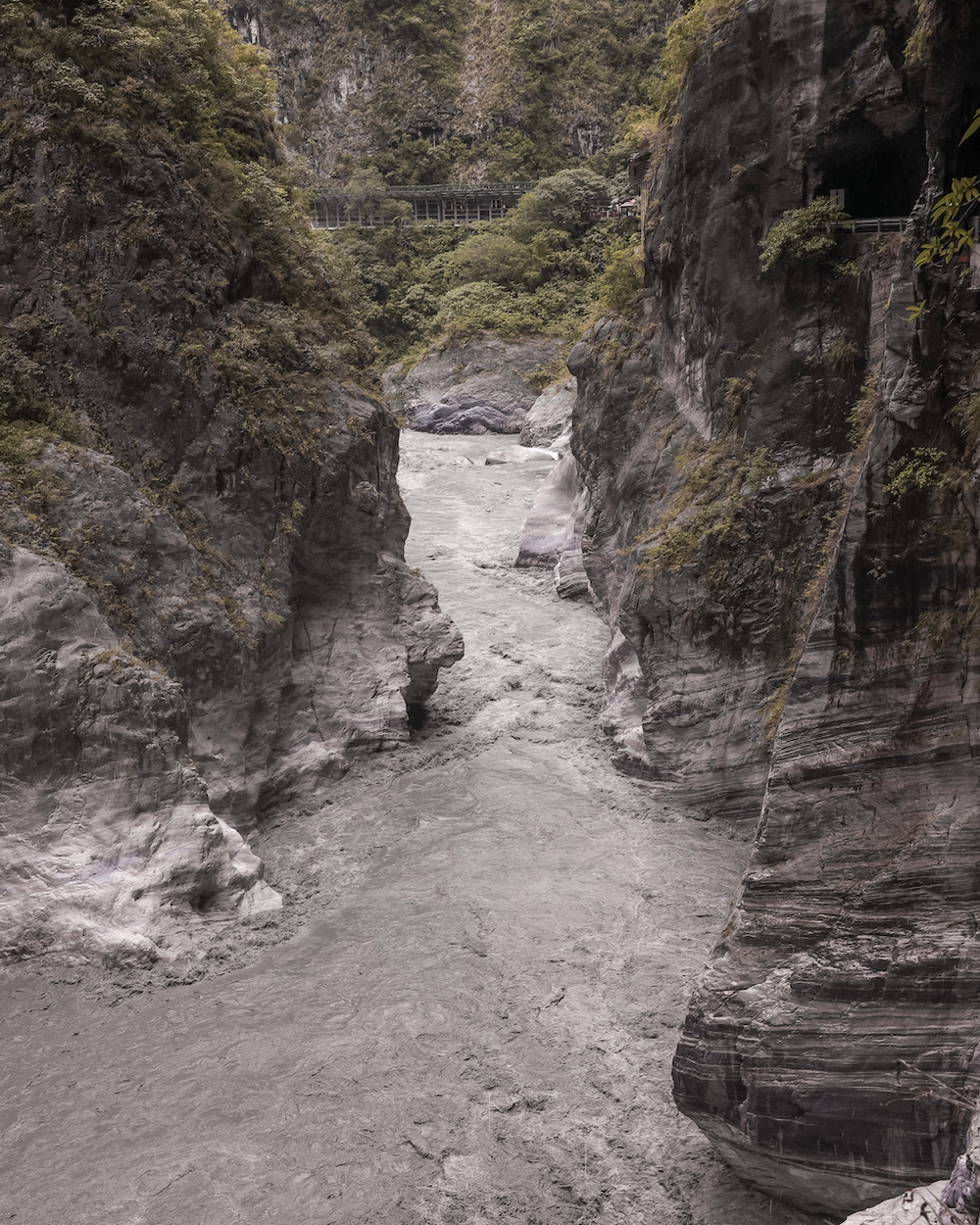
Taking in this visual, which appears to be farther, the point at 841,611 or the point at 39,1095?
the point at 39,1095

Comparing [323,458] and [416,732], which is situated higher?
[323,458]

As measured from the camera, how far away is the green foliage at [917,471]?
736cm

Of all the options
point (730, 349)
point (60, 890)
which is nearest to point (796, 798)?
point (60, 890)

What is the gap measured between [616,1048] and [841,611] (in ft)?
18.8

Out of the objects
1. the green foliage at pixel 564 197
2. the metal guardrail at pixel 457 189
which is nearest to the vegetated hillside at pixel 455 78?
the metal guardrail at pixel 457 189

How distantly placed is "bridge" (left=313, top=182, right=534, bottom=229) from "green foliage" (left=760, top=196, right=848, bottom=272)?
57.7 meters

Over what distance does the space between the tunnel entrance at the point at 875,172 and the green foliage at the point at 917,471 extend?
9659mm

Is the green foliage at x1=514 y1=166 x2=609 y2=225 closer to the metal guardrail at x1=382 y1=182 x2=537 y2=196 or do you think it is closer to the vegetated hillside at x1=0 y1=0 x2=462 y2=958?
the metal guardrail at x1=382 y1=182 x2=537 y2=196

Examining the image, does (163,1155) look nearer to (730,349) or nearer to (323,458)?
(323,458)

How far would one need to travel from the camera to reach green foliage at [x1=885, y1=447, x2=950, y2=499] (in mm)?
7355

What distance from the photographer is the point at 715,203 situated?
16.4 metres

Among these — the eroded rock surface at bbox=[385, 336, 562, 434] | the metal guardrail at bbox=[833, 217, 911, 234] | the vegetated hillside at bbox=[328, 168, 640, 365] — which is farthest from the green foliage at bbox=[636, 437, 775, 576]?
the vegetated hillside at bbox=[328, 168, 640, 365]

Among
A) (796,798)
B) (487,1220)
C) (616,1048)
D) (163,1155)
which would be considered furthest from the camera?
(616,1048)

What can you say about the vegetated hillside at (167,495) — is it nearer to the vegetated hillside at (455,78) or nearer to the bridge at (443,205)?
the bridge at (443,205)
